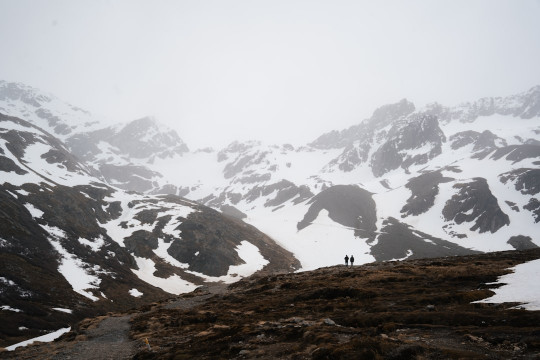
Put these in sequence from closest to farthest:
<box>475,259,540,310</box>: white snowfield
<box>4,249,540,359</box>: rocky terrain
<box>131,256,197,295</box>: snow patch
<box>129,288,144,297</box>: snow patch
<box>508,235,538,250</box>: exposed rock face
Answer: <box>4,249,540,359</box>: rocky terrain
<box>475,259,540,310</box>: white snowfield
<box>129,288,144,297</box>: snow patch
<box>131,256,197,295</box>: snow patch
<box>508,235,538,250</box>: exposed rock face

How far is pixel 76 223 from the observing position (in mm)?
115562

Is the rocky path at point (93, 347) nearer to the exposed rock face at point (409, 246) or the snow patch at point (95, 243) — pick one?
the snow patch at point (95, 243)

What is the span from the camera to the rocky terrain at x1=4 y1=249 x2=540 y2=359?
14781mm

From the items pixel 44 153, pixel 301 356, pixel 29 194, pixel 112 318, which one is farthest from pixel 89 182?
pixel 301 356

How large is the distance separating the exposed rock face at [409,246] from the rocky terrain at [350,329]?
111 meters

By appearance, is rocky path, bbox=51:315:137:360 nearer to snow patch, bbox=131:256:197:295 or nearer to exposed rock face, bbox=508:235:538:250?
snow patch, bbox=131:256:197:295

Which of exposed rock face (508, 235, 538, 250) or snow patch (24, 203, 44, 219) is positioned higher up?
snow patch (24, 203, 44, 219)

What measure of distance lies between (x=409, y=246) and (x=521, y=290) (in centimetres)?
14295

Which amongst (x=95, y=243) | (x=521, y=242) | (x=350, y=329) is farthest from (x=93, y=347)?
(x=521, y=242)

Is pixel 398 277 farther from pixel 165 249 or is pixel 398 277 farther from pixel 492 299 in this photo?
pixel 165 249

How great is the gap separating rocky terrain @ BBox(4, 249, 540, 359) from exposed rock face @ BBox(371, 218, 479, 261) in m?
111

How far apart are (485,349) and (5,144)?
195 m

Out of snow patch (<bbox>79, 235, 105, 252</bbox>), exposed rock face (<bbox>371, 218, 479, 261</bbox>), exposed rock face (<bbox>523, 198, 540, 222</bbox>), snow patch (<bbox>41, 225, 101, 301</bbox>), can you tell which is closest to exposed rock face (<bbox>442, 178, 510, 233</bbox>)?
exposed rock face (<bbox>523, 198, 540, 222</bbox>)

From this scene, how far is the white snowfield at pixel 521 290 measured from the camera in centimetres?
1947
